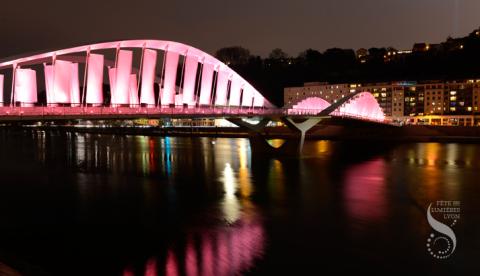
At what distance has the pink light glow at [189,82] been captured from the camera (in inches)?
1367

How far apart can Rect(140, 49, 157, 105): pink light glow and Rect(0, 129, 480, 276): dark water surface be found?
16.1 feet

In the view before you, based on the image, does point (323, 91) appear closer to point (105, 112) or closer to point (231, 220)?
point (105, 112)

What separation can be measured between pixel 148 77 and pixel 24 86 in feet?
28.3

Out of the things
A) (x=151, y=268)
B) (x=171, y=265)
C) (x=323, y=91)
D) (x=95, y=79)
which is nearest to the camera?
(x=151, y=268)

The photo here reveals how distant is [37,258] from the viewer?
13.6 meters

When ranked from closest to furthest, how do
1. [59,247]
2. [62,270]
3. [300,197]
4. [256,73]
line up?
[62,270] → [59,247] → [300,197] → [256,73]

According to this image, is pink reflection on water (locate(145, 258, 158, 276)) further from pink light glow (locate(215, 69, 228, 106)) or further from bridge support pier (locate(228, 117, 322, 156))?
bridge support pier (locate(228, 117, 322, 156))

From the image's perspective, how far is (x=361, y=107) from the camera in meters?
63.6

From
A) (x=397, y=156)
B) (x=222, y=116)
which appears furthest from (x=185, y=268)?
(x=397, y=156)

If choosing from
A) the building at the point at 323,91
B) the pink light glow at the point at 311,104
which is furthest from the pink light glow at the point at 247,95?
the building at the point at 323,91

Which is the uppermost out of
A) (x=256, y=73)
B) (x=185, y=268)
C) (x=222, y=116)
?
(x=256, y=73)

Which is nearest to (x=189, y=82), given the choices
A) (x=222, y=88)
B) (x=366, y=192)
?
(x=222, y=88)

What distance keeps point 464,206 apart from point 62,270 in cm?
1669

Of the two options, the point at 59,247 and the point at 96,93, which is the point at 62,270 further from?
the point at 96,93
